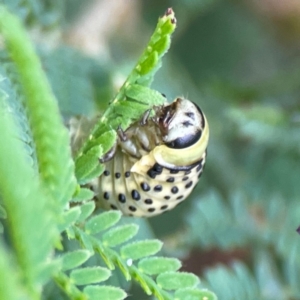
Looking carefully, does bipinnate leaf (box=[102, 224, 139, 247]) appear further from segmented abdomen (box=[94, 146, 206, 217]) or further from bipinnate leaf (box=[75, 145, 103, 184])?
segmented abdomen (box=[94, 146, 206, 217])

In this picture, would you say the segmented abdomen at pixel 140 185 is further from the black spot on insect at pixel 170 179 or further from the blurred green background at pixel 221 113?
the blurred green background at pixel 221 113

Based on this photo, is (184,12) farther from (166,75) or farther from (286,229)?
(286,229)

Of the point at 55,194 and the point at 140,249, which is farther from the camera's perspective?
the point at 140,249

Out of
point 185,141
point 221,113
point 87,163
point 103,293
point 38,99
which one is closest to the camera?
point 38,99

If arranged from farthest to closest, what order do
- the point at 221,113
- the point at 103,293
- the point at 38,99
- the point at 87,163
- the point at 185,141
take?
1. the point at 221,113
2. the point at 185,141
3. the point at 87,163
4. the point at 103,293
5. the point at 38,99

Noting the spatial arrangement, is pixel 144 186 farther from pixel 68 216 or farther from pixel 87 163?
pixel 68 216

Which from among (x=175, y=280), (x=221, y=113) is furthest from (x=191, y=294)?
(x=221, y=113)

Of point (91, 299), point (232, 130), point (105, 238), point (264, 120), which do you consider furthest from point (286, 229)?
point (91, 299)

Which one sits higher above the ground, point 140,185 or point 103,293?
point 140,185

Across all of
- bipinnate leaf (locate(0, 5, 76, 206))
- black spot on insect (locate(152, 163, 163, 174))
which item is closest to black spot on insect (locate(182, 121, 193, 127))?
black spot on insect (locate(152, 163, 163, 174))
